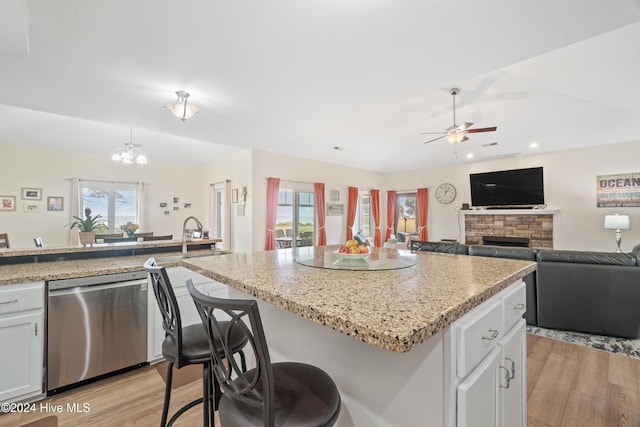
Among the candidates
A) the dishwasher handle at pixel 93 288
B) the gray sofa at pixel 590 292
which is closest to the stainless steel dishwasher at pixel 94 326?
the dishwasher handle at pixel 93 288

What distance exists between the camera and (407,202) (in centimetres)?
773

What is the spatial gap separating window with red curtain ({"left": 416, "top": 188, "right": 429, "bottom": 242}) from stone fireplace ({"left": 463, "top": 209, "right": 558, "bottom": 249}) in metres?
0.94

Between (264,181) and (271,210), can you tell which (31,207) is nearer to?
(264,181)

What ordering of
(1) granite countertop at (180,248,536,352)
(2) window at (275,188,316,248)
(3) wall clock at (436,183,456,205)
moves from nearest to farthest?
(1) granite countertop at (180,248,536,352), (2) window at (275,188,316,248), (3) wall clock at (436,183,456,205)

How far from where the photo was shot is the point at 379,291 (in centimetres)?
101

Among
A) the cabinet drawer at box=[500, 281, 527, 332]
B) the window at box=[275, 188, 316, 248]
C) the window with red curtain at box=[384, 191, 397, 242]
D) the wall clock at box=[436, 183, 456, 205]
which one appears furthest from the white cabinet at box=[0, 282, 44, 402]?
the wall clock at box=[436, 183, 456, 205]

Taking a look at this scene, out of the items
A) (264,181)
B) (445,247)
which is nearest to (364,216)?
(264,181)

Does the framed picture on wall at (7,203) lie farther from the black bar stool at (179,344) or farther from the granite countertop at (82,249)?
the black bar stool at (179,344)

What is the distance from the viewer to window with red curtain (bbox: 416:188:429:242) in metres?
7.14

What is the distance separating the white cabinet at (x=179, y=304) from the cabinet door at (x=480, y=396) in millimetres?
2141

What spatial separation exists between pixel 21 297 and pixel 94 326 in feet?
1.58

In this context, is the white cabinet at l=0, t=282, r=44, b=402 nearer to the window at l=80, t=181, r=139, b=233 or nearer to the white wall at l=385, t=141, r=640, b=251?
the window at l=80, t=181, r=139, b=233

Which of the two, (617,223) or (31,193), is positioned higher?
(31,193)

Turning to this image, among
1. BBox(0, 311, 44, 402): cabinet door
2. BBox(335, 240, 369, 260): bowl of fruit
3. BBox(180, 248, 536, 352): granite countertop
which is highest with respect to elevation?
BBox(335, 240, 369, 260): bowl of fruit
